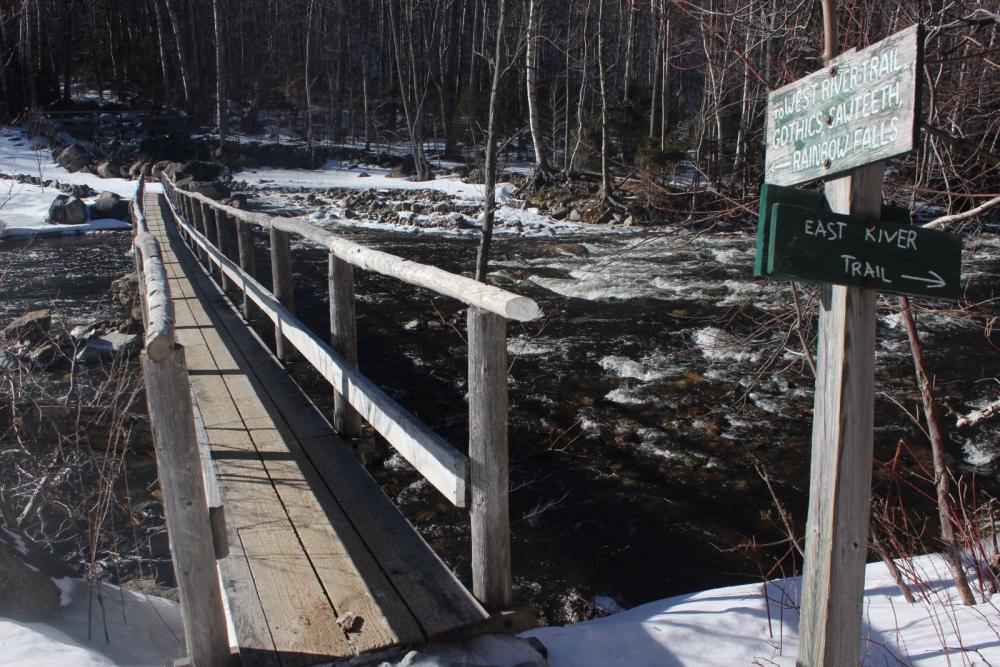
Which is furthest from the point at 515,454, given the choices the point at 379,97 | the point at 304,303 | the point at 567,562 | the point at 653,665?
the point at 379,97

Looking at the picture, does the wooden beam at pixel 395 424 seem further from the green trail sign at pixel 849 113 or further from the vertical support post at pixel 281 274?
the green trail sign at pixel 849 113

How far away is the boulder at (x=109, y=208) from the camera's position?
22.4m

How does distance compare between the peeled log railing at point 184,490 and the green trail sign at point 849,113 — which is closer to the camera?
the green trail sign at point 849,113

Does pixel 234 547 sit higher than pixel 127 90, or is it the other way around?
pixel 127 90

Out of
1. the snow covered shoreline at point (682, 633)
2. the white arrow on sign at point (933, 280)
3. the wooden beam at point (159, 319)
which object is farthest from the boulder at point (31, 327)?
the white arrow on sign at point (933, 280)

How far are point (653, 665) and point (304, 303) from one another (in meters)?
10.5

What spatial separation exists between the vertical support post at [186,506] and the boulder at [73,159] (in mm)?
32083

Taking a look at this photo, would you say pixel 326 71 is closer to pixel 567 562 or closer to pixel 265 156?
pixel 265 156

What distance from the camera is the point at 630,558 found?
5375 millimetres

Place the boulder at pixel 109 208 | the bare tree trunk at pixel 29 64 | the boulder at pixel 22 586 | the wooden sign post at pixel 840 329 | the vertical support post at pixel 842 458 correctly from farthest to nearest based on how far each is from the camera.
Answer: the bare tree trunk at pixel 29 64
the boulder at pixel 109 208
the boulder at pixel 22 586
the vertical support post at pixel 842 458
the wooden sign post at pixel 840 329

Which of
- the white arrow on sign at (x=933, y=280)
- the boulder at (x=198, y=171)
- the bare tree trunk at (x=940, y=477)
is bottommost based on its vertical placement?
the bare tree trunk at (x=940, y=477)

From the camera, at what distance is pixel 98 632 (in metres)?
3.77

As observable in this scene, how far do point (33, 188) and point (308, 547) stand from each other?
27.0m

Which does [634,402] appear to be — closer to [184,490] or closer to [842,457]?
[842,457]
